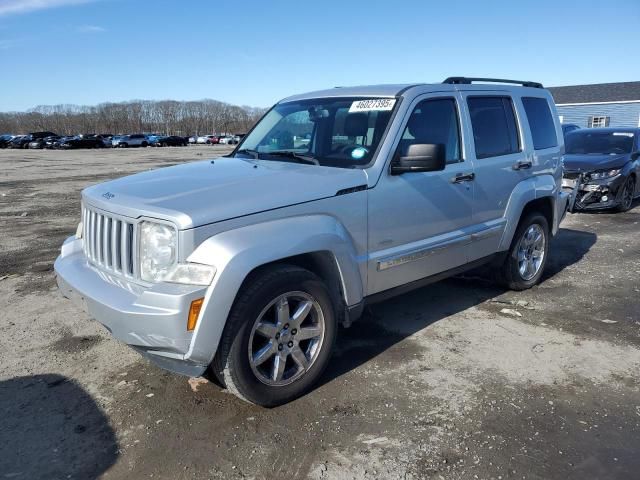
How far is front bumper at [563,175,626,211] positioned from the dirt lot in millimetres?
5555

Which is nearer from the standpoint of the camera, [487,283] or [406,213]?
[406,213]

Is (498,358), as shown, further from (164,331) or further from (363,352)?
(164,331)

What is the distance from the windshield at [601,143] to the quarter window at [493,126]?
7.28 meters

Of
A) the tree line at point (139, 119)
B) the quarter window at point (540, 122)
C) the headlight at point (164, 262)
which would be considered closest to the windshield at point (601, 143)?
the quarter window at point (540, 122)

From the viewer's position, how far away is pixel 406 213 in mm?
3939

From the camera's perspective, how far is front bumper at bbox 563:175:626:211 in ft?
33.7

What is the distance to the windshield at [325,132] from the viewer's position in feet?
12.9

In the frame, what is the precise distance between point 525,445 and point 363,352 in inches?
57.7

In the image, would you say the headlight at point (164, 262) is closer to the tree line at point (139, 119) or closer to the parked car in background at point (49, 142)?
the parked car in background at point (49, 142)

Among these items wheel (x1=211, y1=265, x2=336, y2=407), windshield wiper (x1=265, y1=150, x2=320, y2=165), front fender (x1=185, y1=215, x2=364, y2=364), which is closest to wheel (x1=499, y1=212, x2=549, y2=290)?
windshield wiper (x1=265, y1=150, x2=320, y2=165)

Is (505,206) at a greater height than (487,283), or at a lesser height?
greater

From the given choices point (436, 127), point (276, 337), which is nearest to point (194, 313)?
point (276, 337)

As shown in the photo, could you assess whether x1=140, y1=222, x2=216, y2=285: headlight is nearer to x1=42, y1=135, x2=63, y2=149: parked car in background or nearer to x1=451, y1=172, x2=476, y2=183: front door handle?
x1=451, y1=172, x2=476, y2=183: front door handle

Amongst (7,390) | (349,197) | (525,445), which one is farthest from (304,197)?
(7,390)
